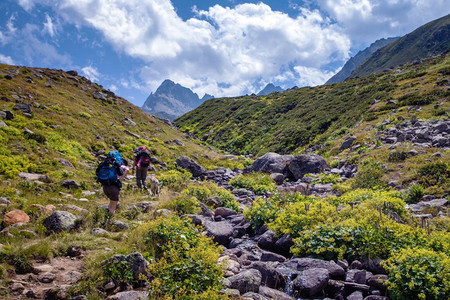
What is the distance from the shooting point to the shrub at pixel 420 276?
3.85 m

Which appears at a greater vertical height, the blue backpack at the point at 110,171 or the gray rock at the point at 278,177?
the blue backpack at the point at 110,171

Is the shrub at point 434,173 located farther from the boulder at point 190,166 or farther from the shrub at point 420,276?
the boulder at point 190,166

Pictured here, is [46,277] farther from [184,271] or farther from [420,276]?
[420,276]

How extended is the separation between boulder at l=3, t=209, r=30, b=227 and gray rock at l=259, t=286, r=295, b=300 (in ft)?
20.1

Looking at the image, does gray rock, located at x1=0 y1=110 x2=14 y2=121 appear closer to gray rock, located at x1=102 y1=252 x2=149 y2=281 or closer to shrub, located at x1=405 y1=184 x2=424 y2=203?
gray rock, located at x1=102 y1=252 x2=149 y2=281

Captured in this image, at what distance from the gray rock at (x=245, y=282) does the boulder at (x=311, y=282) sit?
79 cm

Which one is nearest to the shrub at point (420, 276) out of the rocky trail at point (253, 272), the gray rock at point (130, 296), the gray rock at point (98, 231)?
the rocky trail at point (253, 272)

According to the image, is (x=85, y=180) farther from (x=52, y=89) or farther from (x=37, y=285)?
(x=52, y=89)

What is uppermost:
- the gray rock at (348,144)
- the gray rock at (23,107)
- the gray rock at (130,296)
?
the gray rock at (23,107)

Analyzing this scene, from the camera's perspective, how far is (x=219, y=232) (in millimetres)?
7961

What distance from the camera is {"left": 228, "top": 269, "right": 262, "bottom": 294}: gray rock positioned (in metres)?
4.56

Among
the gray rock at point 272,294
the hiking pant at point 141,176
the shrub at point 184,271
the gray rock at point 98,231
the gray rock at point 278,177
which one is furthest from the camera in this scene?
the gray rock at point 278,177

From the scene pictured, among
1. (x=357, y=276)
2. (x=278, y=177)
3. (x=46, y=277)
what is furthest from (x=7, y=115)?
(x=357, y=276)

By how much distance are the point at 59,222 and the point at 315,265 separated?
20.2 ft
